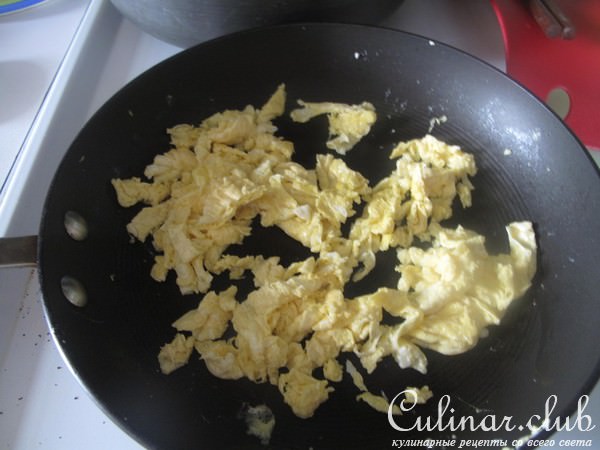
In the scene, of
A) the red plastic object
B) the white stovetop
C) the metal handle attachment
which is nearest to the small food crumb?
the white stovetop

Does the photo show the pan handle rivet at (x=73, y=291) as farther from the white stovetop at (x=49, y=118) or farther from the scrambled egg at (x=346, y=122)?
the scrambled egg at (x=346, y=122)

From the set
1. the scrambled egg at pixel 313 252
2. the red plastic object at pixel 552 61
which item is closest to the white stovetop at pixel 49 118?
the red plastic object at pixel 552 61

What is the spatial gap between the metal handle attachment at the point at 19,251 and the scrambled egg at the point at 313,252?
0.23 metres

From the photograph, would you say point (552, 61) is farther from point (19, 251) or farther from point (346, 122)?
point (19, 251)

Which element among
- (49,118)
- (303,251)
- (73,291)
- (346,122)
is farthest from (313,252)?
(49,118)

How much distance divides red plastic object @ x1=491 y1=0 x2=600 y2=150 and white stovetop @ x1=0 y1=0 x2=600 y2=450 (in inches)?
3.3

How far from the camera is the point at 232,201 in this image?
1.21 m

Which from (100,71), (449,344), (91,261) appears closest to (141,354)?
(91,261)

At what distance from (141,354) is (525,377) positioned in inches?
29.8

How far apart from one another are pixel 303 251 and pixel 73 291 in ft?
1.63

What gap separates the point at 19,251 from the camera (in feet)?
3.34

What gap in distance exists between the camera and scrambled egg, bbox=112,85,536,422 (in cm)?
106

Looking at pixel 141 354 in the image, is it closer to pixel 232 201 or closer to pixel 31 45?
pixel 232 201

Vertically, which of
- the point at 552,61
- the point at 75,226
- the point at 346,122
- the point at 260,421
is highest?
the point at 552,61
